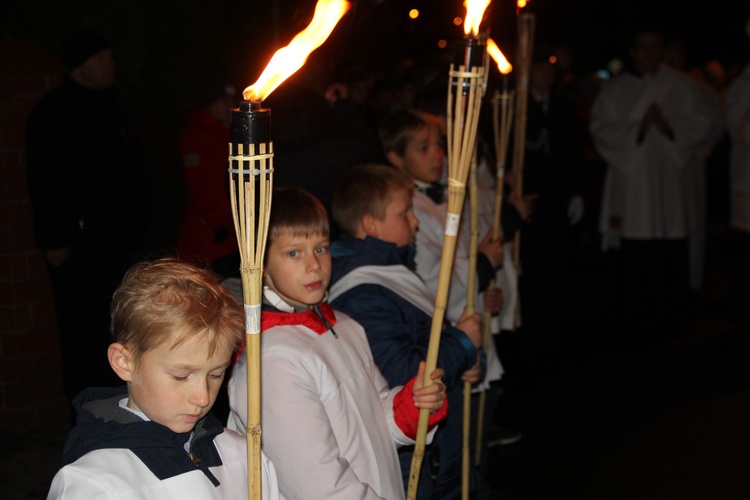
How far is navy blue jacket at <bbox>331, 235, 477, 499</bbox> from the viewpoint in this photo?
286cm

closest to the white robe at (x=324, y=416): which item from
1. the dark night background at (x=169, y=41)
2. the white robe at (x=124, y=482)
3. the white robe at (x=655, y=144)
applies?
the white robe at (x=124, y=482)

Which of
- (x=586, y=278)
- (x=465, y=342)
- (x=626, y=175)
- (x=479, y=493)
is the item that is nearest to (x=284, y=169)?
(x=465, y=342)

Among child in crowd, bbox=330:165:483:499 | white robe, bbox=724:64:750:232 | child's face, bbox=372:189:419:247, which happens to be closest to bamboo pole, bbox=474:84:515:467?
child in crowd, bbox=330:165:483:499

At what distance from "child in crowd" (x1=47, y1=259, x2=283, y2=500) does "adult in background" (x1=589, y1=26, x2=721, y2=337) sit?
5.34 metres

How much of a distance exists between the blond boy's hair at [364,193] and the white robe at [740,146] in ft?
13.8

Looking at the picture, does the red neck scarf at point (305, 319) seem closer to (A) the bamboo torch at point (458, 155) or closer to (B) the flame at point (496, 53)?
(A) the bamboo torch at point (458, 155)

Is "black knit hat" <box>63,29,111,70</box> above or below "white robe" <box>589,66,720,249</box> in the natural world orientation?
above

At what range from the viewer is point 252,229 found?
1.81m

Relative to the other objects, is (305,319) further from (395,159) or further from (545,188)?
(545,188)

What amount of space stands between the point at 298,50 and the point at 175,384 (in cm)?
77

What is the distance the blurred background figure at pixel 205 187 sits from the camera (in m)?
5.25

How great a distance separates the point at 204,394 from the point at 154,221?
406 cm

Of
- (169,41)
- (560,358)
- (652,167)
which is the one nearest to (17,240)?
(169,41)

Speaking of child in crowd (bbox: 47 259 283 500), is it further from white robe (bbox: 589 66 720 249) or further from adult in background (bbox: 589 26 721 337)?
white robe (bbox: 589 66 720 249)
